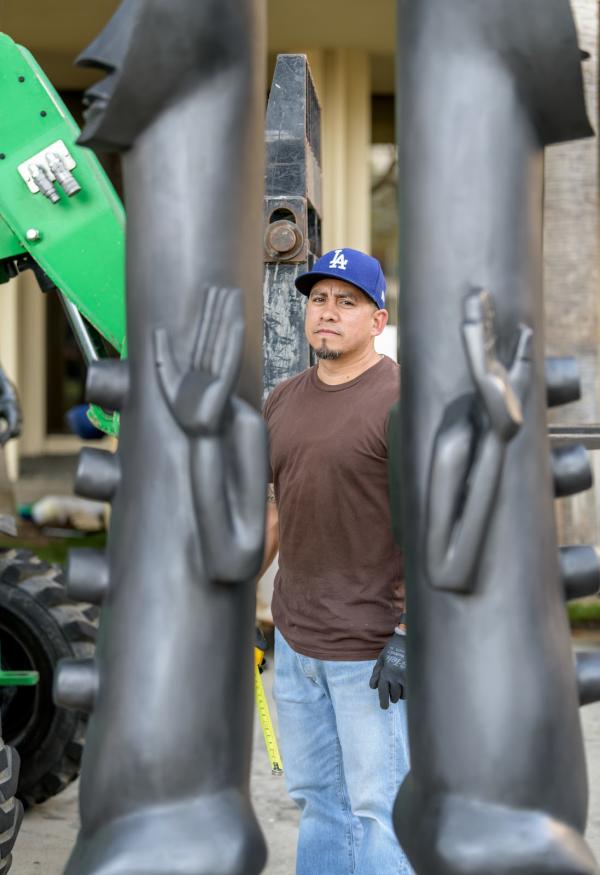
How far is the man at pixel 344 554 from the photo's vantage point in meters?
2.87

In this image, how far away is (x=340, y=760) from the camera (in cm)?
306

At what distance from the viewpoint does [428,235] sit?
60.2 inches

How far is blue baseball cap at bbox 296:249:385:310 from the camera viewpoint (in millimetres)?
2883

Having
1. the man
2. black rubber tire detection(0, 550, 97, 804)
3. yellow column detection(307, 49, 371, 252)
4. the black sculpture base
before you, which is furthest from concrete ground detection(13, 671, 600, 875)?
yellow column detection(307, 49, 371, 252)

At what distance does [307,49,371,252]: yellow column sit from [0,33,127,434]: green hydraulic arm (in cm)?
783

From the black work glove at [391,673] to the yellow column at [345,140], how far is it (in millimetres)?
8221

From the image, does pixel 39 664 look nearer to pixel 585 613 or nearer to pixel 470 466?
pixel 470 466

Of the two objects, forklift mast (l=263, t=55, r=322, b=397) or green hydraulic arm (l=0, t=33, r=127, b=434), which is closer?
green hydraulic arm (l=0, t=33, r=127, b=434)

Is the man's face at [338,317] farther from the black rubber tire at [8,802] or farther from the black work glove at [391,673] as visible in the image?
the black rubber tire at [8,802]

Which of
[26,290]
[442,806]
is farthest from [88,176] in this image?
[26,290]

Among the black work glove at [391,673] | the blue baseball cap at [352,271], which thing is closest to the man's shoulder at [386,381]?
the blue baseball cap at [352,271]

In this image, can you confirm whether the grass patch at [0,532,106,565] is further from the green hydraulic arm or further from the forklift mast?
the green hydraulic arm

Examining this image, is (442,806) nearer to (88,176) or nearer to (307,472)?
(307,472)

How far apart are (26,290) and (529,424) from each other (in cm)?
1135
